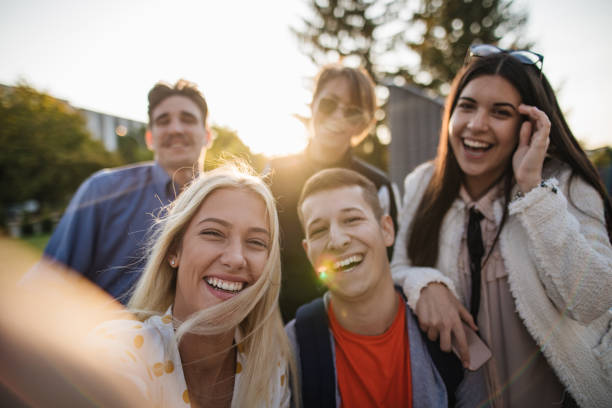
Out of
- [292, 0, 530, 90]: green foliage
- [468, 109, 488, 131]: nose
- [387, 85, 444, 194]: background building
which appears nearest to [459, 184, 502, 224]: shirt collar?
[468, 109, 488, 131]: nose

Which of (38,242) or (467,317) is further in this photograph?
(38,242)

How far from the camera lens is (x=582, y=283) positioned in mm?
1650

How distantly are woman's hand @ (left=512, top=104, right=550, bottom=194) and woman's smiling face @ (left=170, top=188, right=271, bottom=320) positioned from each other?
1.55 m

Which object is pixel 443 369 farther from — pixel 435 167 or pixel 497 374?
pixel 435 167

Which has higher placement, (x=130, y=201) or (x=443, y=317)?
(x=130, y=201)

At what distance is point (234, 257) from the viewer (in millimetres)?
1786

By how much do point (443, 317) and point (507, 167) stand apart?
3.70 feet

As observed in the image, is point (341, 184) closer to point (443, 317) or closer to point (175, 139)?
point (443, 317)

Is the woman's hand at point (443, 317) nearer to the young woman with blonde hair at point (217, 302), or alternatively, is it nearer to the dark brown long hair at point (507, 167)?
the dark brown long hair at point (507, 167)

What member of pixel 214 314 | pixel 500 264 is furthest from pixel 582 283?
pixel 214 314

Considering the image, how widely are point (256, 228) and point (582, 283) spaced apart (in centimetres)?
176

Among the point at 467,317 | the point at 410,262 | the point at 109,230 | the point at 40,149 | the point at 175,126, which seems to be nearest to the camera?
the point at 467,317

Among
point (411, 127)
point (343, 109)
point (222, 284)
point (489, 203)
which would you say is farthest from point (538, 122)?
point (411, 127)

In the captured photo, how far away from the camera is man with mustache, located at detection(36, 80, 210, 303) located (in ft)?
9.40
